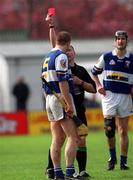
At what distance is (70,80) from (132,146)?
9305mm

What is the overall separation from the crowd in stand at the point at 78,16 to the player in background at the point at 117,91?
46.1m

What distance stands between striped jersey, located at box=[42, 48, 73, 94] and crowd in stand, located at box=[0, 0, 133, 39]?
159ft

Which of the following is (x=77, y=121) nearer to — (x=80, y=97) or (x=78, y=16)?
(x=80, y=97)

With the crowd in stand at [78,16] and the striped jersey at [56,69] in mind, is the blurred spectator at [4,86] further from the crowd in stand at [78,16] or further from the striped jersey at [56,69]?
the striped jersey at [56,69]

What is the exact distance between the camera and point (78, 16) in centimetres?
6656

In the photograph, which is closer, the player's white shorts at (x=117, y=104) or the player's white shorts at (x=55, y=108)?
the player's white shorts at (x=55, y=108)

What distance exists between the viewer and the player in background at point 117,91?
16.7 m

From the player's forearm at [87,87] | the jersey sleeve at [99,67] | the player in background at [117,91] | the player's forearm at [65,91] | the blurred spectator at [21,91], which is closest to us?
the player's forearm at [65,91]

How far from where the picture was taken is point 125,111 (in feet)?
55.1

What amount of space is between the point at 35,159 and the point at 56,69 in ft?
20.3

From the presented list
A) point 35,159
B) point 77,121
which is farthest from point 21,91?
point 77,121

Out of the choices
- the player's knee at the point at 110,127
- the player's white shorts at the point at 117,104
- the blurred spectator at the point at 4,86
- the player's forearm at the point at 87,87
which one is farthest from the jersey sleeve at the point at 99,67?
the blurred spectator at the point at 4,86

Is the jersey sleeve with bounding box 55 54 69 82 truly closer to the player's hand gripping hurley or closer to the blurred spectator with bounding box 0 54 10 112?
the player's hand gripping hurley

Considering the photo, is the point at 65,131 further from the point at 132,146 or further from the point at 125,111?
the point at 132,146
